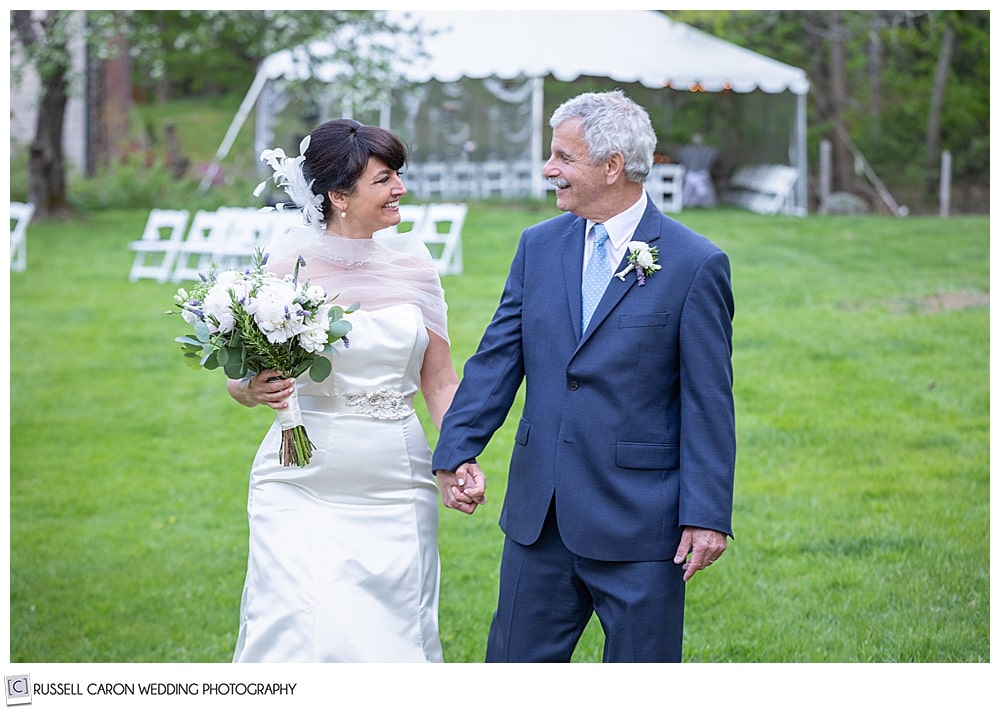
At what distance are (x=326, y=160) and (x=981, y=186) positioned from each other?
16.6 m

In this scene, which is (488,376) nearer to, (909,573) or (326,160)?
(326,160)

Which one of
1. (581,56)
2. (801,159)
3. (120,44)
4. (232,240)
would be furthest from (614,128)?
(801,159)

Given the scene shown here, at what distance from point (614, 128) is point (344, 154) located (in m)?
0.84

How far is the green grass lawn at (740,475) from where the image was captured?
15.6ft

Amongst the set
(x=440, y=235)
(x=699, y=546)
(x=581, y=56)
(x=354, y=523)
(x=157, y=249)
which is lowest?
(x=157, y=249)

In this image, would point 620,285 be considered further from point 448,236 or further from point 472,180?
point 472,180

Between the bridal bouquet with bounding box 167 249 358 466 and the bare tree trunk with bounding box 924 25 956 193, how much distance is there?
54.9 feet

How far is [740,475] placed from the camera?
21.8 ft

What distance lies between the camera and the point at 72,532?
5.95m

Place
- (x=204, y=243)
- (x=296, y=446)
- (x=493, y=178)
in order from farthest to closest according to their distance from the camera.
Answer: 1. (x=493, y=178)
2. (x=204, y=243)
3. (x=296, y=446)

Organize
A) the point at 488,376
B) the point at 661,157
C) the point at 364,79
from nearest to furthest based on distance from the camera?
the point at 488,376 → the point at 364,79 → the point at 661,157

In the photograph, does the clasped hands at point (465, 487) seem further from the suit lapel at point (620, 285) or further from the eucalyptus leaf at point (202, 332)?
the eucalyptus leaf at point (202, 332)

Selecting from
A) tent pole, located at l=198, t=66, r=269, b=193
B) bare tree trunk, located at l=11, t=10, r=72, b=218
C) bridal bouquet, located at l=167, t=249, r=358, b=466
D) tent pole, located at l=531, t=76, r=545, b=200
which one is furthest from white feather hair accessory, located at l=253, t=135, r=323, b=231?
tent pole, located at l=198, t=66, r=269, b=193
